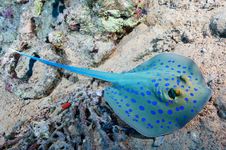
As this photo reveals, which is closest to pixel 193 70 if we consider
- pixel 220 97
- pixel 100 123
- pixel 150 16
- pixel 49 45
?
pixel 220 97

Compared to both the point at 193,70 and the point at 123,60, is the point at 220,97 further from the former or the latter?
the point at 123,60

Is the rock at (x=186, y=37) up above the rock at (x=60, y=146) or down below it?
above

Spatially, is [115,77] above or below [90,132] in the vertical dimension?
above

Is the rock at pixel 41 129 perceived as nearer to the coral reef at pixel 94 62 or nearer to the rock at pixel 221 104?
the coral reef at pixel 94 62

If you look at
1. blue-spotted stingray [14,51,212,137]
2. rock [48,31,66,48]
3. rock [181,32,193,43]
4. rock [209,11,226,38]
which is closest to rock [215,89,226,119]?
blue-spotted stingray [14,51,212,137]

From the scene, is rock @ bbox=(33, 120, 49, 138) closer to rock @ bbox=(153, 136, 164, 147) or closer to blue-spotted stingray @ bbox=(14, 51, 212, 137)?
blue-spotted stingray @ bbox=(14, 51, 212, 137)

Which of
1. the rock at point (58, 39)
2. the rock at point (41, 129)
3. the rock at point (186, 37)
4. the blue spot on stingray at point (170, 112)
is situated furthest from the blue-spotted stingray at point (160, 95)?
the rock at point (58, 39)
